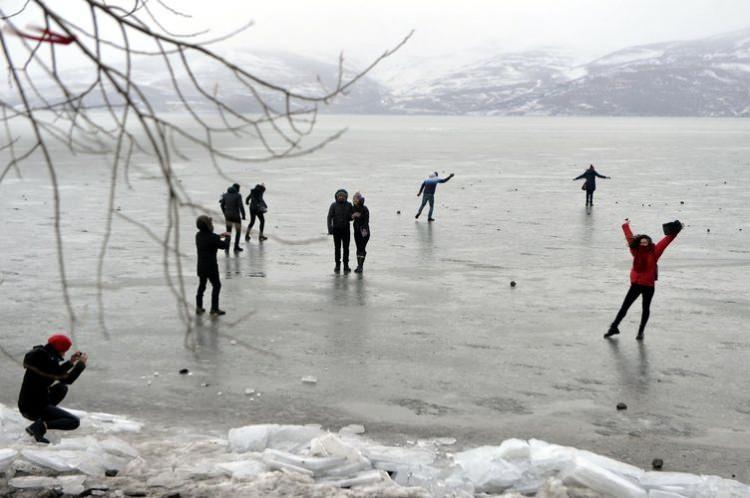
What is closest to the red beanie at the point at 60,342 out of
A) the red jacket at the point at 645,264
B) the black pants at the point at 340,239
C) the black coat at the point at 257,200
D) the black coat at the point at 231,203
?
the red jacket at the point at 645,264

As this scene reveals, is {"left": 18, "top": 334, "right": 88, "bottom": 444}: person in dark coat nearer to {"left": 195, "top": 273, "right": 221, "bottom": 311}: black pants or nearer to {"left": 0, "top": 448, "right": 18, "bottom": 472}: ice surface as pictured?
{"left": 0, "top": 448, "right": 18, "bottom": 472}: ice surface

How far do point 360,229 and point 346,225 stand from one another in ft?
0.86

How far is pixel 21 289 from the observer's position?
14.2m

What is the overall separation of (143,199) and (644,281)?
2053 cm

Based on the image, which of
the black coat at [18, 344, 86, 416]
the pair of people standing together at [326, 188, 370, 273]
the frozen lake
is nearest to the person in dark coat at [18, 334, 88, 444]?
the black coat at [18, 344, 86, 416]

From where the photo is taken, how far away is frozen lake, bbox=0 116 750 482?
862cm

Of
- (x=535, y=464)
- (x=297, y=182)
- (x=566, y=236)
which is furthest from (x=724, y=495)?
(x=297, y=182)

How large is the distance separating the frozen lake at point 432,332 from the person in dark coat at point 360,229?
412 millimetres

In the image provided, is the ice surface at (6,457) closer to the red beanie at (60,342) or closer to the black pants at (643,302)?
the red beanie at (60,342)

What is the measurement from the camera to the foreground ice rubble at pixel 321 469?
678 centimetres

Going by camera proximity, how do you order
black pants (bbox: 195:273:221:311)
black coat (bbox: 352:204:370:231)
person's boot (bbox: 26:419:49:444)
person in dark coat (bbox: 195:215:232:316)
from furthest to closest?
black coat (bbox: 352:204:370:231), person in dark coat (bbox: 195:215:232:316), black pants (bbox: 195:273:221:311), person's boot (bbox: 26:419:49:444)

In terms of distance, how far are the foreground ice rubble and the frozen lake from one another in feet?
2.18

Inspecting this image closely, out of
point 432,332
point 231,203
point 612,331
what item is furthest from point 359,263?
point 612,331

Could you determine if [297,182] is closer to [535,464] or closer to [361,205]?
[361,205]
